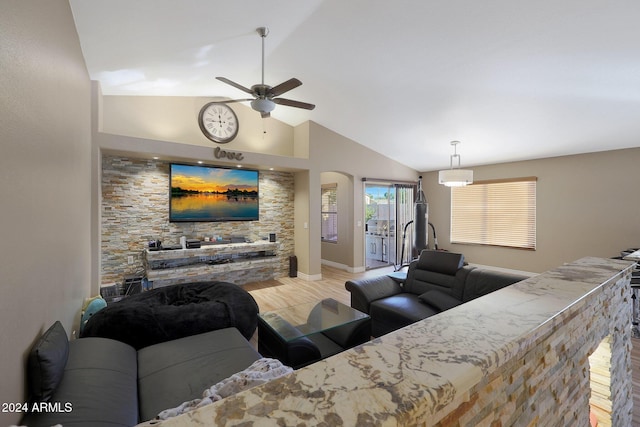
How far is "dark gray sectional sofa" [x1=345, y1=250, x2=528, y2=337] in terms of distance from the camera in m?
2.74

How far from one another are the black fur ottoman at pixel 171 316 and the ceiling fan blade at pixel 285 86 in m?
2.29

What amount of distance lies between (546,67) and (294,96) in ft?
11.3

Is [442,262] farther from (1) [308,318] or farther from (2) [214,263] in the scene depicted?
(2) [214,263]

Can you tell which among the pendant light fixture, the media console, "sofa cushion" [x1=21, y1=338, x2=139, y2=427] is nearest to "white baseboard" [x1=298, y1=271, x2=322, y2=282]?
Answer: the media console

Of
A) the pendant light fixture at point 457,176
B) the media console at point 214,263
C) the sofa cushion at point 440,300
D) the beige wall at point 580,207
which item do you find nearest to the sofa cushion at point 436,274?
the sofa cushion at point 440,300

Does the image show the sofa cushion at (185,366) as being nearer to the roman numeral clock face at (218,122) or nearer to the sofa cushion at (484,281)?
the sofa cushion at (484,281)

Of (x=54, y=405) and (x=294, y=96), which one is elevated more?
(x=294, y=96)

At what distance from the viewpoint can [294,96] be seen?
4.66m

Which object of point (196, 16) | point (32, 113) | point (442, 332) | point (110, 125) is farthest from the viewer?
point (110, 125)

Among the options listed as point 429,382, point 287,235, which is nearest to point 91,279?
point 287,235

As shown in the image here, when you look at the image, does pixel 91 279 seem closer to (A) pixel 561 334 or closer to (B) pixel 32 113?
(B) pixel 32 113

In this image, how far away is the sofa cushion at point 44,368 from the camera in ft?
4.14

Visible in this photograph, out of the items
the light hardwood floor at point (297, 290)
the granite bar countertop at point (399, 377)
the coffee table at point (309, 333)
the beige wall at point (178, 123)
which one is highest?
the beige wall at point (178, 123)

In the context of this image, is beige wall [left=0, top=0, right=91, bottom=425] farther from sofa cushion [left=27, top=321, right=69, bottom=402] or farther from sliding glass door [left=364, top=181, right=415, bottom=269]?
sliding glass door [left=364, top=181, right=415, bottom=269]
